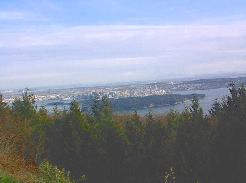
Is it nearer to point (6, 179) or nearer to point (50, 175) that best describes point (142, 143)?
point (6, 179)

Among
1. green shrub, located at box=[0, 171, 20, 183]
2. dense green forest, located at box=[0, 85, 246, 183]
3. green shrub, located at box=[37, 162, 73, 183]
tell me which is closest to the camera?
green shrub, located at box=[37, 162, 73, 183]

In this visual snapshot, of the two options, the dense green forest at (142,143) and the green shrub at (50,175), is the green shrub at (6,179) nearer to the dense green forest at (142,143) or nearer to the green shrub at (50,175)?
the green shrub at (50,175)

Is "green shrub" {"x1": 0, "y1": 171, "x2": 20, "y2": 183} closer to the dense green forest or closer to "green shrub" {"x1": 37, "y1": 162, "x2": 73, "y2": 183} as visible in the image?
"green shrub" {"x1": 37, "y1": 162, "x2": 73, "y2": 183}

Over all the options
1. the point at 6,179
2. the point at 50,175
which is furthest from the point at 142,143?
the point at 50,175

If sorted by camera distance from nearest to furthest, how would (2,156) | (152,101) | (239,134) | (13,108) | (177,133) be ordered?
(2,156) → (239,134) → (177,133) → (13,108) → (152,101)

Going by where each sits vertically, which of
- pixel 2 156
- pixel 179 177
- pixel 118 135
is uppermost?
pixel 2 156

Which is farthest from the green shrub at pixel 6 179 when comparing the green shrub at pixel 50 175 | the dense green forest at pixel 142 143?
the dense green forest at pixel 142 143

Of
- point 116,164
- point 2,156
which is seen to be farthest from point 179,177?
point 2,156

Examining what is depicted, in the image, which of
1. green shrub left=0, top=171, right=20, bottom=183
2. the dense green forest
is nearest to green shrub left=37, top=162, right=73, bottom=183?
green shrub left=0, top=171, right=20, bottom=183

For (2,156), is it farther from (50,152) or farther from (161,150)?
(50,152)
